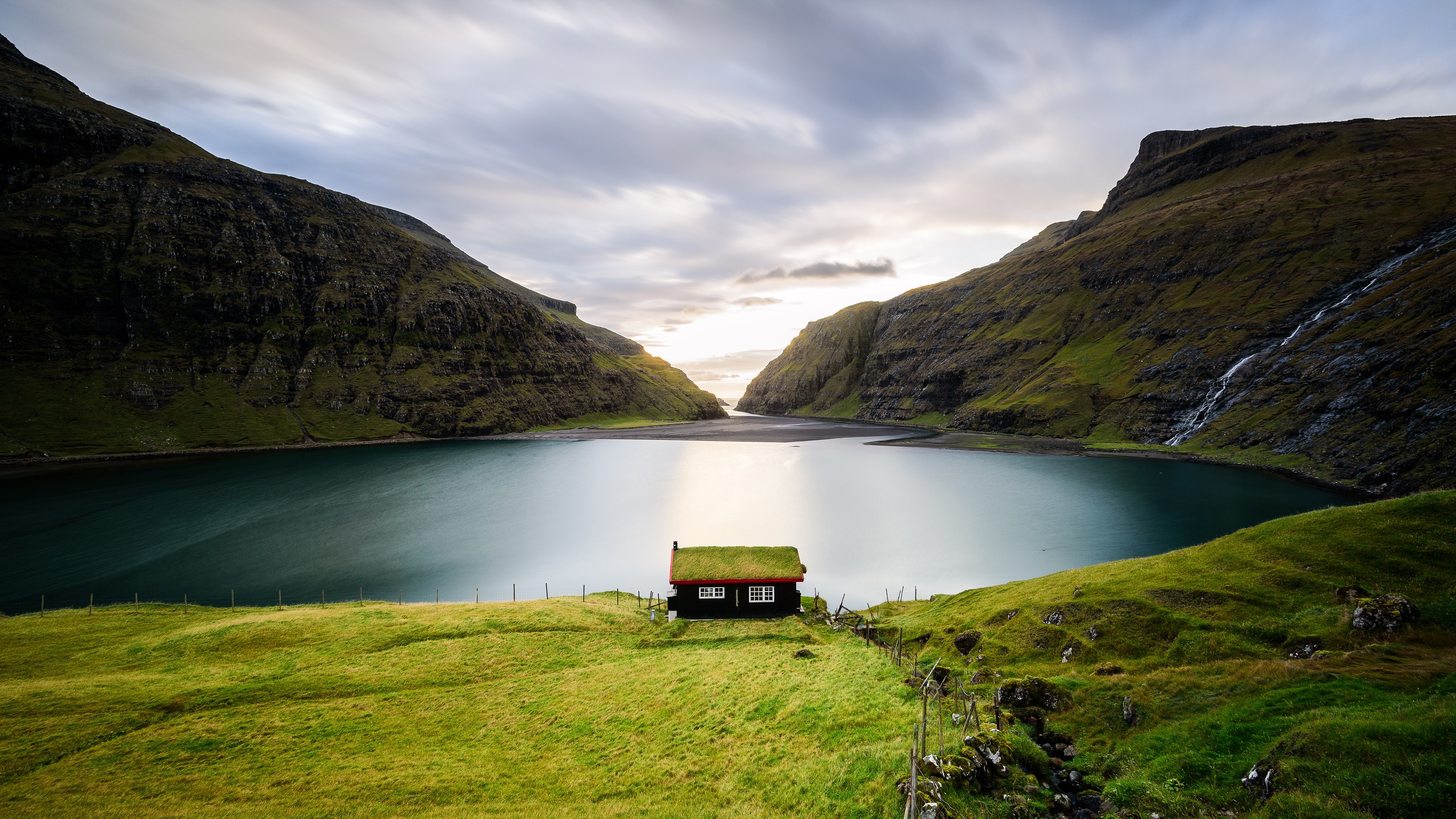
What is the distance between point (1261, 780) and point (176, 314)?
776 feet

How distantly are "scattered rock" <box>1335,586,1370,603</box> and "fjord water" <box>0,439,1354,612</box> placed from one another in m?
26.6

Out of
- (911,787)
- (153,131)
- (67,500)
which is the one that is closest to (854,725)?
(911,787)

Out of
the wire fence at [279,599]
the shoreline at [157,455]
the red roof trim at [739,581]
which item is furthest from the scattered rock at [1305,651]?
the shoreline at [157,455]

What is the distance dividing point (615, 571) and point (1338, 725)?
4928cm

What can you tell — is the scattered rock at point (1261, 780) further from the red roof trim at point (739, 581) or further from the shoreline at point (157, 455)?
the shoreline at point (157, 455)

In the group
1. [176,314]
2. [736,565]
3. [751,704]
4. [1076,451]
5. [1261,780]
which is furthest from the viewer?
[176,314]

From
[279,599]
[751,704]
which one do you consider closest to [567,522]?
[279,599]

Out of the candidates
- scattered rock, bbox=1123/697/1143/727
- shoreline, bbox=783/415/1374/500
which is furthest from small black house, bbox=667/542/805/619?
shoreline, bbox=783/415/1374/500

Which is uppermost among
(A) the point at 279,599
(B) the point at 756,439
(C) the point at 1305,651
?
(B) the point at 756,439

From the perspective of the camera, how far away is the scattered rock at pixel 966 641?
27.0 metres

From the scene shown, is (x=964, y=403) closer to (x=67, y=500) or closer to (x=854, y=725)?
(x=854, y=725)

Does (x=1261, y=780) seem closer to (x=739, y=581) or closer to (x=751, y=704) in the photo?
(x=751, y=704)

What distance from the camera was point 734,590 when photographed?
3897 centimetres

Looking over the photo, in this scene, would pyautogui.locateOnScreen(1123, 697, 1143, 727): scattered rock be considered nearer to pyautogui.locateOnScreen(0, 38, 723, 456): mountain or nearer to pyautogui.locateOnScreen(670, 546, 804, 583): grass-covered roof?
pyautogui.locateOnScreen(670, 546, 804, 583): grass-covered roof
